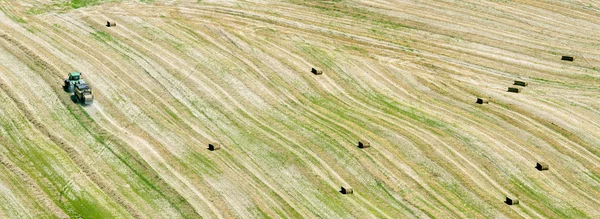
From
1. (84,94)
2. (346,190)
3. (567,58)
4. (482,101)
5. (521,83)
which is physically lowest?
(346,190)

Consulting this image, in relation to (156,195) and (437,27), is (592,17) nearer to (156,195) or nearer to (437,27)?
(437,27)

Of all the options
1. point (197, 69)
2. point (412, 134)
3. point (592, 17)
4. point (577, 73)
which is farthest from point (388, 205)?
point (592, 17)

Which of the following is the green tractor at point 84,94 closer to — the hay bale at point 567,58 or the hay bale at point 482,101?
the hay bale at point 482,101

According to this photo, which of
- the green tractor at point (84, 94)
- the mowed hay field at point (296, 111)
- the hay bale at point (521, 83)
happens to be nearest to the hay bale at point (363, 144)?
the mowed hay field at point (296, 111)

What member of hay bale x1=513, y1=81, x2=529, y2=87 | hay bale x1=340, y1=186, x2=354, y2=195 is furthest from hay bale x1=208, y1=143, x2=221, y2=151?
hay bale x1=513, y1=81, x2=529, y2=87

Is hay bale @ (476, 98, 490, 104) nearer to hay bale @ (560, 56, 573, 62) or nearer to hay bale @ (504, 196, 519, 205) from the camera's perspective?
hay bale @ (560, 56, 573, 62)

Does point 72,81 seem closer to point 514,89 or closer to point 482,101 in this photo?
point 482,101

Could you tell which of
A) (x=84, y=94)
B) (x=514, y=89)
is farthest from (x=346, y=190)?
(x=514, y=89)
